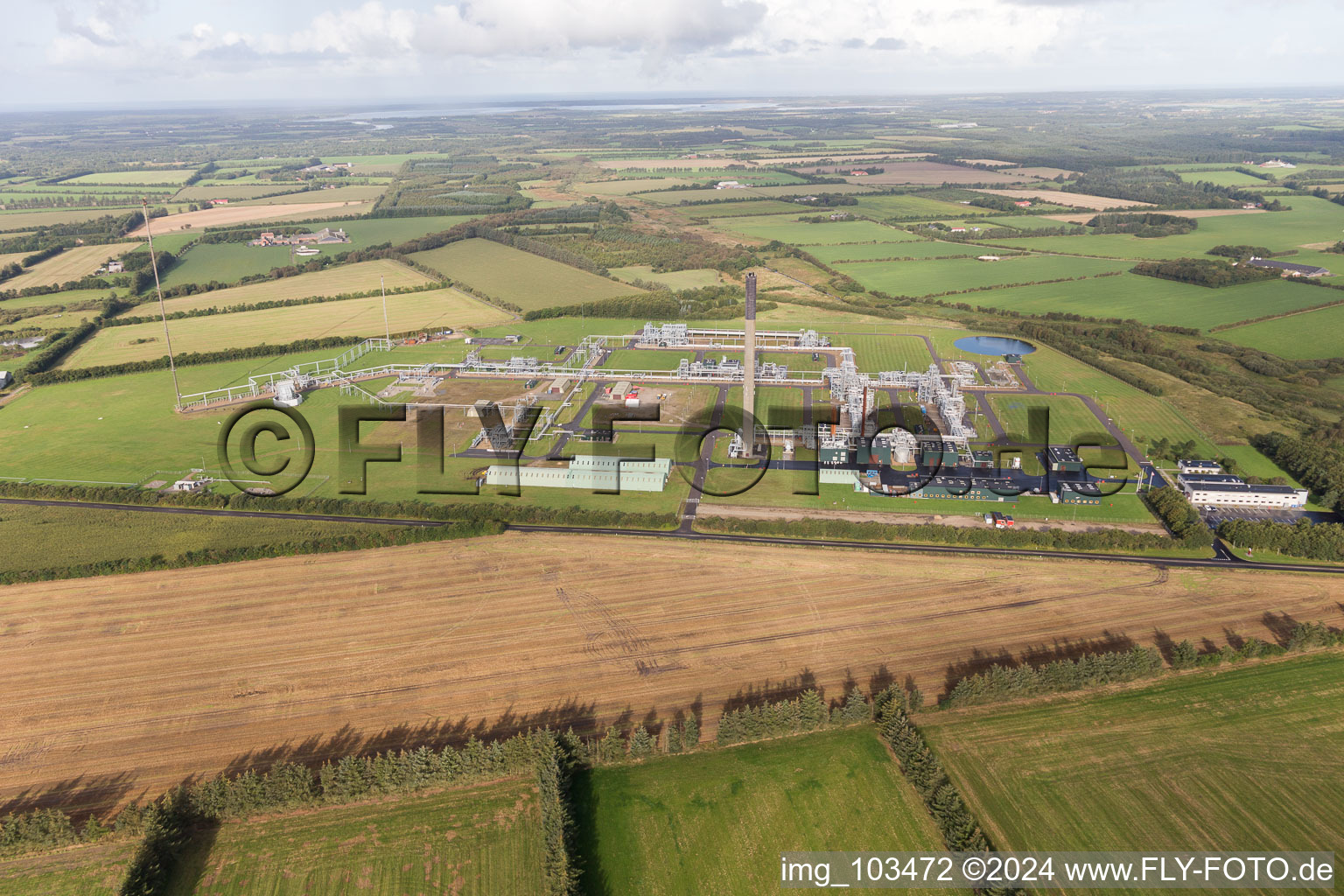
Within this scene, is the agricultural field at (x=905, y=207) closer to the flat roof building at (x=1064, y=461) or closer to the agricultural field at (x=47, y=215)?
the flat roof building at (x=1064, y=461)

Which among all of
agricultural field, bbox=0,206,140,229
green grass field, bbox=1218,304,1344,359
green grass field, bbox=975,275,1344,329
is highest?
agricultural field, bbox=0,206,140,229

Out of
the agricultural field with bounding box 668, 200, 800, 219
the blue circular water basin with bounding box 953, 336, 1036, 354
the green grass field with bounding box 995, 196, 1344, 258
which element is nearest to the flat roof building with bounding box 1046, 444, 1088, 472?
the blue circular water basin with bounding box 953, 336, 1036, 354

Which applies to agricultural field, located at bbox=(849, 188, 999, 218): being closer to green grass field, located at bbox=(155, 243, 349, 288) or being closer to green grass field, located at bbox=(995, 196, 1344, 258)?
green grass field, located at bbox=(995, 196, 1344, 258)

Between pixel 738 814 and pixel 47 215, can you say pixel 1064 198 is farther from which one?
pixel 47 215

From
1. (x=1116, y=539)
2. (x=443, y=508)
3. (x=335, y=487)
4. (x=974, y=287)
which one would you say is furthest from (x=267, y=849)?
(x=974, y=287)

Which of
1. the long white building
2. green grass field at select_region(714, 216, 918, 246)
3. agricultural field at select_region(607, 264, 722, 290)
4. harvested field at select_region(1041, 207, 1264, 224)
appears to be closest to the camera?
the long white building
